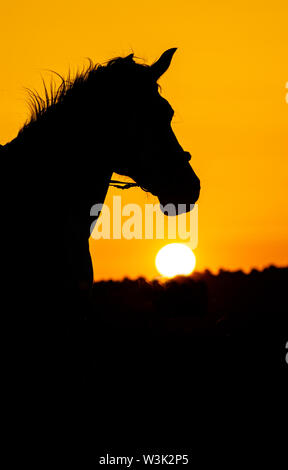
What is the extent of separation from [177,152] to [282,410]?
3145 mm

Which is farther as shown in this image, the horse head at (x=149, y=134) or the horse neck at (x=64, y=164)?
the horse head at (x=149, y=134)

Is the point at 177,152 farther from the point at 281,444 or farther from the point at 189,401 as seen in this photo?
the point at 189,401

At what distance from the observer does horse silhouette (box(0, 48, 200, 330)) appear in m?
6.19

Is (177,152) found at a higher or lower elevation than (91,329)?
higher

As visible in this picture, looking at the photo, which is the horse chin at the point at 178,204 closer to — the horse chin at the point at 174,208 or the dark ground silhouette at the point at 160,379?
the horse chin at the point at 174,208

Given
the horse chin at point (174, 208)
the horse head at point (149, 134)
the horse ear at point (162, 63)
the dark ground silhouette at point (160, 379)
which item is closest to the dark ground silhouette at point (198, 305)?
the dark ground silhouette at point (160, 379)

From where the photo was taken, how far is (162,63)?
6758 mm

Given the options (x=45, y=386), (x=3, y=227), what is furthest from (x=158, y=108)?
(x=45, y=386)

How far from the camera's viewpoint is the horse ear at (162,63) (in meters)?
6.73

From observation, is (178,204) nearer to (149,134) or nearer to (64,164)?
(149,134)

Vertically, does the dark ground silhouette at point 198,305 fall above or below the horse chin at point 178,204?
above

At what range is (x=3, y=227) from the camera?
616cm

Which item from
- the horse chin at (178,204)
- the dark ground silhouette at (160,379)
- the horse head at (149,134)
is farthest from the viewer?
the horse chin at (178,204)
